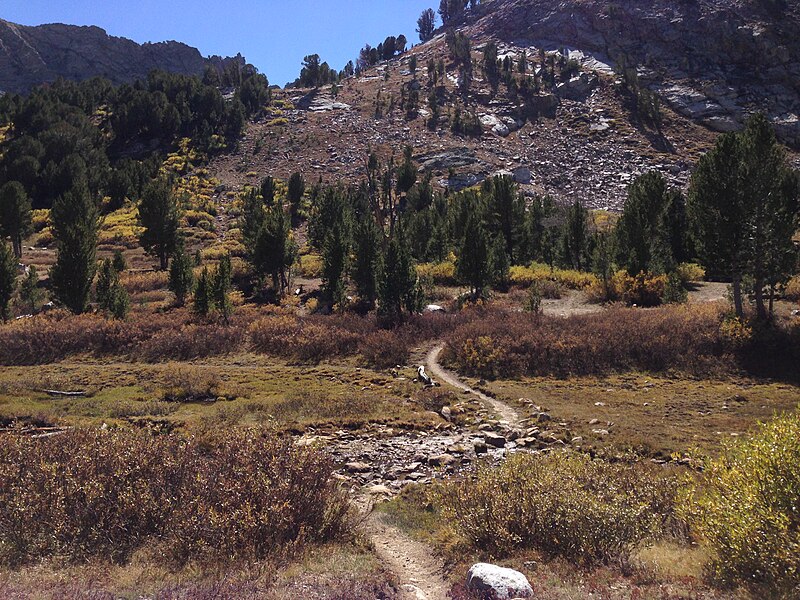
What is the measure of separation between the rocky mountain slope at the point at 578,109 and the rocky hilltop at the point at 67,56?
323ft

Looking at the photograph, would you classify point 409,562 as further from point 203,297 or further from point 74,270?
point 74,270

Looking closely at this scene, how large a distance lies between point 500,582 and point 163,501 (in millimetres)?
5808

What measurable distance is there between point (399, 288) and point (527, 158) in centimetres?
7591

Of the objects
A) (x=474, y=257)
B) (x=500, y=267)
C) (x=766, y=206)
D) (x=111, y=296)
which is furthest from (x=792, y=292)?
(x=111, y=296)

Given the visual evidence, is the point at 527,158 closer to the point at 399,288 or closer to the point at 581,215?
the point at 581,215

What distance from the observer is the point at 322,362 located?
85.1 feet

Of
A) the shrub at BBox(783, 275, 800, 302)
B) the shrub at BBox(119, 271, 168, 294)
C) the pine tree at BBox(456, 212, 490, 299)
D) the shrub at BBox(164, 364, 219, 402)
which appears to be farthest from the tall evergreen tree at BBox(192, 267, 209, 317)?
the shrub at BBox(783, 275, 800, 302)

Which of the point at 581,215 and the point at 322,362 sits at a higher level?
the point at 581,215

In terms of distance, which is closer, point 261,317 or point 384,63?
point 261,317

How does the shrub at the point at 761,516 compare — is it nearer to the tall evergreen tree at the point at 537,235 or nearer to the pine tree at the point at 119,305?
the pine tree at the point at 119,305

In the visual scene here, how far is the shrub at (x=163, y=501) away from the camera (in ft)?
24.6

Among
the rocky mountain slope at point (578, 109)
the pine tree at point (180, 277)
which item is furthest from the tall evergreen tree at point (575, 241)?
the rocky mountain slope at point (578, 109)

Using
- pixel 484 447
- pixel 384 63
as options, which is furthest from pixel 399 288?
pixel 384 63

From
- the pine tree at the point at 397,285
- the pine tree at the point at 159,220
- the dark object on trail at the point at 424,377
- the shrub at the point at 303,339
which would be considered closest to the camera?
the dark object on trail at the point at 424,377
